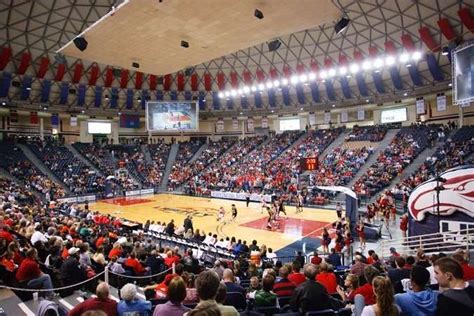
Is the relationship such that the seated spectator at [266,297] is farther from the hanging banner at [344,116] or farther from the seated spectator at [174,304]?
the hanging banner at [344,116]

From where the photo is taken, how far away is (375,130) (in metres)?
37.0

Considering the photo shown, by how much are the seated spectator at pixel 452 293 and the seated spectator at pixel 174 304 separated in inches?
94.4

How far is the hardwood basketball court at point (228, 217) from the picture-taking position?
18266 millimetres

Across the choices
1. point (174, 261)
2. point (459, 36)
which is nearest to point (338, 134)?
point (459, 36)

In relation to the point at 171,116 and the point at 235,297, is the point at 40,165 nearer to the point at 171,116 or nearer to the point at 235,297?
the point at 171,116

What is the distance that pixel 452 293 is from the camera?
282cm

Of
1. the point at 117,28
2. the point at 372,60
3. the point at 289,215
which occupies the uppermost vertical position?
the point at 372,60

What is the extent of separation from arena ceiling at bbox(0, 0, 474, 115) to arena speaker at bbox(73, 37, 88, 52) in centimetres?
1147

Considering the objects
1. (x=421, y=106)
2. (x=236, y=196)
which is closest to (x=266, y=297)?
(x=236, y=196)

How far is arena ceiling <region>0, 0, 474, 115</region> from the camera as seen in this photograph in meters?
28.4

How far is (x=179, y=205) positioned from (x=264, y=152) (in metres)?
16.0

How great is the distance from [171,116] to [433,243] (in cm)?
3534

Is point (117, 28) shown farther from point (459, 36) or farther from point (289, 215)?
point (459, 36)

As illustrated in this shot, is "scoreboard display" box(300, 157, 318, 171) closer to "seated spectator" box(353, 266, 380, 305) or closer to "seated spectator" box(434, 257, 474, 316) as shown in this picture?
"seated spectator" box(353, 266, 380, 305)
